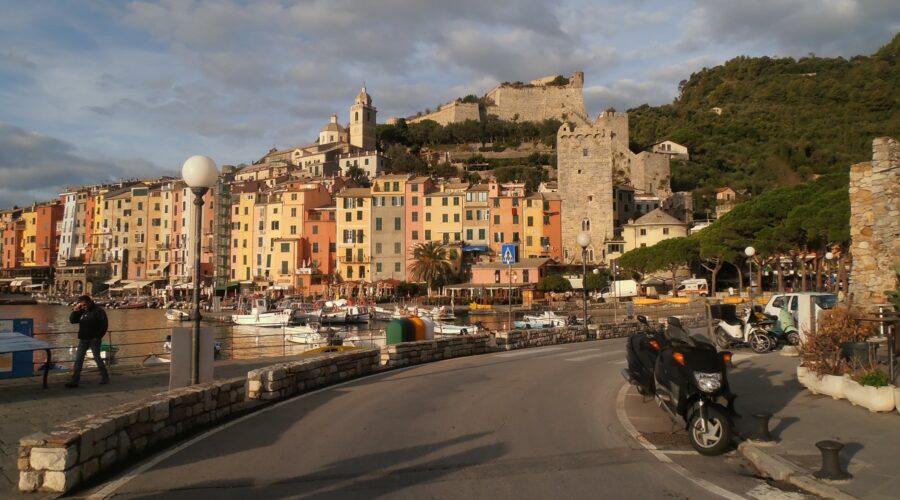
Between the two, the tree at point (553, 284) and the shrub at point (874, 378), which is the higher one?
the tree at point (553, 284)

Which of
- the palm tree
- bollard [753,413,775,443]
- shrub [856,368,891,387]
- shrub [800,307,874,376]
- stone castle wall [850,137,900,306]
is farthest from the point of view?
the palm tree

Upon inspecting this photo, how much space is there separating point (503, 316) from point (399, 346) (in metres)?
45.5

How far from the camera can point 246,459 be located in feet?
22.9

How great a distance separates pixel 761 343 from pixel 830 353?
691cm

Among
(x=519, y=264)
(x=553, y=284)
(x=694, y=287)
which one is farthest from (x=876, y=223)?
(x=519, y=264)

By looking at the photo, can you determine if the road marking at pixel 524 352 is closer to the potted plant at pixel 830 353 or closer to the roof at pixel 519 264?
the potted plant at pixel 830 353

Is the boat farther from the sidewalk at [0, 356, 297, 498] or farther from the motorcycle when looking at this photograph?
the motorcycle

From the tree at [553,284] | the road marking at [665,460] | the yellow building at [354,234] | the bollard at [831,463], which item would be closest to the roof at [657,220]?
the tree at [553,284]

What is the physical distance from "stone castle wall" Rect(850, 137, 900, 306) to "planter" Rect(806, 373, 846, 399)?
6.38 metres

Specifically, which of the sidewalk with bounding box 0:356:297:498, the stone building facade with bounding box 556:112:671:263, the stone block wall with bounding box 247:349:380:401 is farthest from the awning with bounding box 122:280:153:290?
the stone block wall with bounding box 247:349:380:401

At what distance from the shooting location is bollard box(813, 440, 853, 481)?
6047 millimetres

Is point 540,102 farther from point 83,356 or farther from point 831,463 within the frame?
point 831,463

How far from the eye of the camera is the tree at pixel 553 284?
69.1m

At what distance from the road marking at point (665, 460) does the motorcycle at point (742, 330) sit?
7.26 metres
